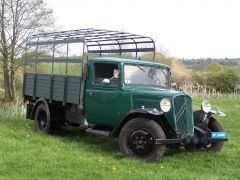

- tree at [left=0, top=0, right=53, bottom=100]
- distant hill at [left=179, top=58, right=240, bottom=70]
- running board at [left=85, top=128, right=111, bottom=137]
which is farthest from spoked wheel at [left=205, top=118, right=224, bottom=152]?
distant hill at [left=179, top=58, right=240, bottom=70]

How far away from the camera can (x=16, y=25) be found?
856 inches

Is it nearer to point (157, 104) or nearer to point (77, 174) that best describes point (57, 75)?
point (157, 104)

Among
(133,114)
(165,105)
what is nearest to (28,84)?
(133,114)

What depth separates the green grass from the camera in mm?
6586

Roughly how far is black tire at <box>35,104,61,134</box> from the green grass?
0.48 metres

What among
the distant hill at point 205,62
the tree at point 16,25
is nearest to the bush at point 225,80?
the distant hill at point 205,62

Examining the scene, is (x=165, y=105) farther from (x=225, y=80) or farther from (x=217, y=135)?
(x=225, y=80)

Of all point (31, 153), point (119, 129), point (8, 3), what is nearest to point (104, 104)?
point (119, 129)

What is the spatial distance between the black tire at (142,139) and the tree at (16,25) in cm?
1455

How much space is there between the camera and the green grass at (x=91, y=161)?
659cm

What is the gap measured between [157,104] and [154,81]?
1349mm

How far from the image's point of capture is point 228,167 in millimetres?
7562

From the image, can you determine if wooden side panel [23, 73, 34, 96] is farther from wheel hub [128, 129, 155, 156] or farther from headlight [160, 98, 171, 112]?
headlight [160, 98, 171, 112]

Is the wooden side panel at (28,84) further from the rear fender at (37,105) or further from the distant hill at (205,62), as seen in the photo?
the distant hill at (205,62)
